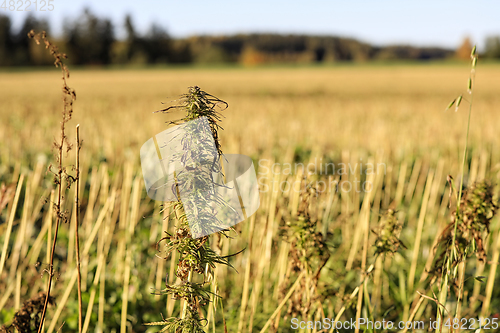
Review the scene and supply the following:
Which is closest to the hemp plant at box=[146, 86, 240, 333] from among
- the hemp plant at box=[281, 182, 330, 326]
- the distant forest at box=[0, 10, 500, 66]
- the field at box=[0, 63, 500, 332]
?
the field at box=[0, 63, 500, 332]

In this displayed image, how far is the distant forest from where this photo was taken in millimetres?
53656

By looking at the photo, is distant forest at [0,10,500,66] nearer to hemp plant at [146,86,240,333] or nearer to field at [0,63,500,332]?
field at [0,63,500,332]

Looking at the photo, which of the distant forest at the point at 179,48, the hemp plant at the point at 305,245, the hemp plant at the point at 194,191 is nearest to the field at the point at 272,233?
the hemp plant at the point at 305,245

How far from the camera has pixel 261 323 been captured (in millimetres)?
2127

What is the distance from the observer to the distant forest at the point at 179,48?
2112 inches

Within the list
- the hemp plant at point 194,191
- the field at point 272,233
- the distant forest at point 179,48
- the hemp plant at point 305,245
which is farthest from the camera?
the distant forest at point 179,48

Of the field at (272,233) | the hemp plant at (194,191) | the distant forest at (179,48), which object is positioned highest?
the distant forest at (179,48)

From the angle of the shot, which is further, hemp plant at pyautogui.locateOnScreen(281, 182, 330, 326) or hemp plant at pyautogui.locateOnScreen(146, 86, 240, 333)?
hemp plant at pyautogui.locateOnScreen(281, 182, 330, 326)

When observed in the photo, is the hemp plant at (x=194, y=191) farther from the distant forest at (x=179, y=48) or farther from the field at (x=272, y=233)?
the distant forest at (x=179, y=48)

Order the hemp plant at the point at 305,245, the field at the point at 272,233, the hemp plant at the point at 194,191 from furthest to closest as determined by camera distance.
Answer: the field at the point at 272,233 → the hemp plant at the point at 305,245 → the hemp plant at the point at 194,191

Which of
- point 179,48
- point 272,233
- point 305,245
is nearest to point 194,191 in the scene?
point 305,245

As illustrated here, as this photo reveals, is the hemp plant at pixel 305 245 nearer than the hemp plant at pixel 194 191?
No

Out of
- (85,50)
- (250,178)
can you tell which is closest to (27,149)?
(250,178)

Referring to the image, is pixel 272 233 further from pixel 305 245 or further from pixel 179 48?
pixel 179 48
